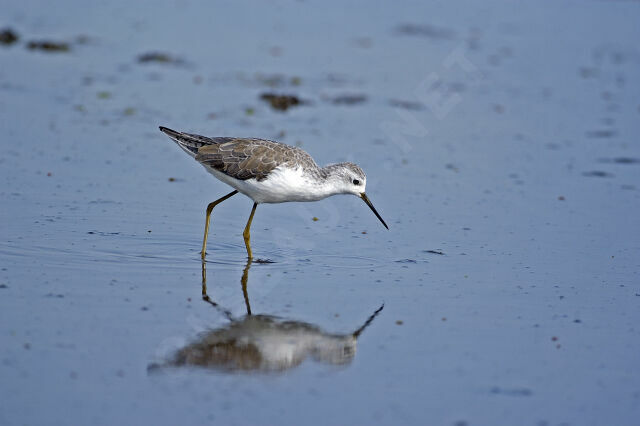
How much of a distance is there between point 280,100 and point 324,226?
523 cm

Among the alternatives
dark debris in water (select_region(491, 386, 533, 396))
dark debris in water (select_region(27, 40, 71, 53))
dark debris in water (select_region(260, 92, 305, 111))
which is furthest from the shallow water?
dark debris in water (select_region(27, 40, 71, 53))

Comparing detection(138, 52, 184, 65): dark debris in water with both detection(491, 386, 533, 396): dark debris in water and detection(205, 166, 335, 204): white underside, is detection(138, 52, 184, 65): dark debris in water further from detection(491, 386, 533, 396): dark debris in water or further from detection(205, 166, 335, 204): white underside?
detection(491, 386, 533, 396): dark debris in water

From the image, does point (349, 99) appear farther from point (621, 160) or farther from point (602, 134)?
point (621, 160)

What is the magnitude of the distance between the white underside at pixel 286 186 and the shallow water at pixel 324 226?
67 cm

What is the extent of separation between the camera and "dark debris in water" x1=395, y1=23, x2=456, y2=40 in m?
21.9

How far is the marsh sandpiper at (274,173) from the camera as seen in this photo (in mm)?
10555

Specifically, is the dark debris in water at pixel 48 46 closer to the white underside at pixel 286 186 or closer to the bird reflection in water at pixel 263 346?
the white underside at pixel 286 186

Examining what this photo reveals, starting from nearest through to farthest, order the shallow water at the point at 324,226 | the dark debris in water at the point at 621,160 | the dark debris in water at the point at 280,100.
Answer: the shallow water at the point at 324,226 < the dark debris in water at the point at 621,160 < the dark debris in water at the point at 280,100

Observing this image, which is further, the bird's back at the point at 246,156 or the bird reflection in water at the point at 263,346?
the bird's back at the point at 246,156

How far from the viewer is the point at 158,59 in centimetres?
1858

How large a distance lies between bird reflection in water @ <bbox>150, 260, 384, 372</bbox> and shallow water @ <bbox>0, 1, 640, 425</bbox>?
0.04m

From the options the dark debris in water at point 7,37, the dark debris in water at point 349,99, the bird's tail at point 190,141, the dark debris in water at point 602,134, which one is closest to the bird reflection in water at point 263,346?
the bird's tail at point 190,141

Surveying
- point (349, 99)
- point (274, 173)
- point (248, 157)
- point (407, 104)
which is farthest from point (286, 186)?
point (407, 104)

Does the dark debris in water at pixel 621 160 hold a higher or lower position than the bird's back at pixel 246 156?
higher
